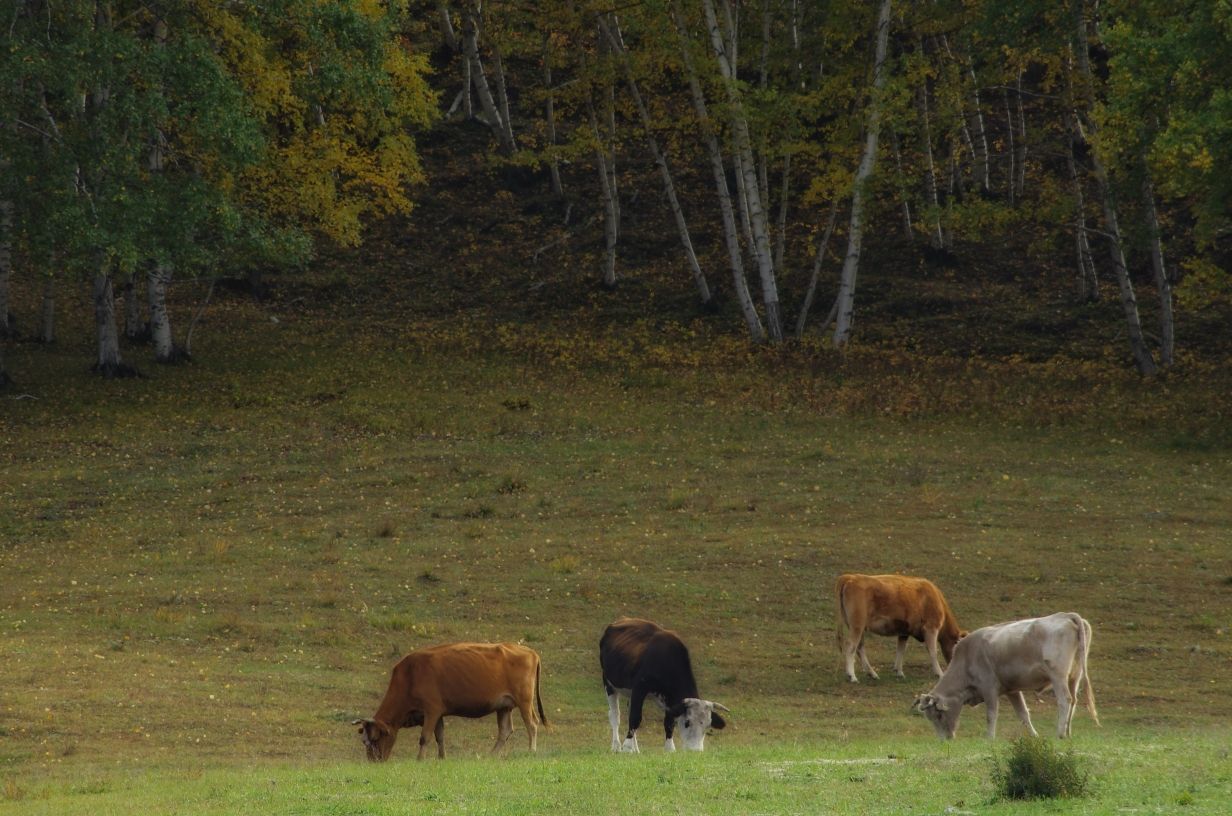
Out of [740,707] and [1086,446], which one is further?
[1086,446]

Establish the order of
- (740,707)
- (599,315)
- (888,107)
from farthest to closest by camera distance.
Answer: (599,315) → (888,107) → (740,707)

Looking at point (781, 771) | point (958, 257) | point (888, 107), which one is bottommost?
point (781, 771)

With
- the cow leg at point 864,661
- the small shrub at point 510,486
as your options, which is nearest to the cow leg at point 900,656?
the cow leg at point 864,661

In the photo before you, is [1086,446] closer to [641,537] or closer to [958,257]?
[641,537]

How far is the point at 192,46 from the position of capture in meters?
38.4

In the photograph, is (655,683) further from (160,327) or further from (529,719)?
(160,327)

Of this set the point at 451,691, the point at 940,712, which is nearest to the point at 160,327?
the point at 451,691

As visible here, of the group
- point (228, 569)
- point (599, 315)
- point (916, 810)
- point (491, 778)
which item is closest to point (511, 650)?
point (491, 778)

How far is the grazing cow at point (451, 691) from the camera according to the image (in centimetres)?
1662

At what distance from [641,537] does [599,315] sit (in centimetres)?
2448

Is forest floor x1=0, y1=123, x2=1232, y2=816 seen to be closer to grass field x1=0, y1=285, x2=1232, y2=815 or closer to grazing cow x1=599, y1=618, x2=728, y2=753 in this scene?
grass field x1=0, y1=285, x2=1232, y2=815

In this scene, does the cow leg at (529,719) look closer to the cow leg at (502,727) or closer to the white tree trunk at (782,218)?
the cow leg at (502,727)

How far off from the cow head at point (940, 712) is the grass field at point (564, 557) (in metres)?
0.34

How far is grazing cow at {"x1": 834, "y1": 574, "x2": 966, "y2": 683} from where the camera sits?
71.4 ft
